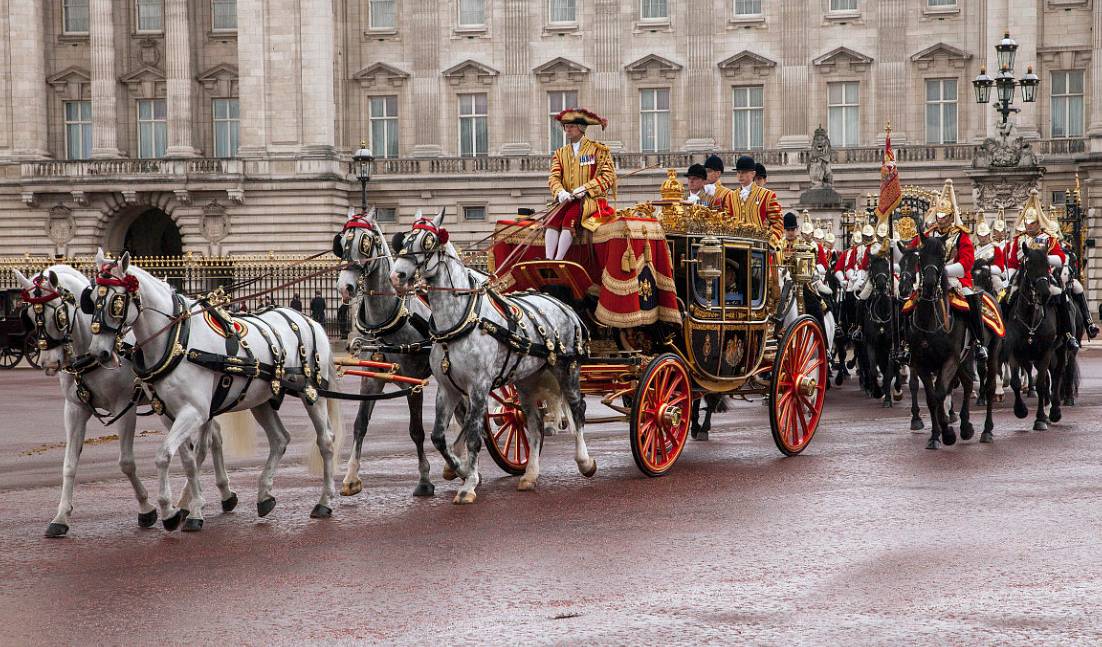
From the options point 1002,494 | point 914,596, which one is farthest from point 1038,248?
point 914,596

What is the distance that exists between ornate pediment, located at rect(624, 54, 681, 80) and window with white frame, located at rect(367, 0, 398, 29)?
8521mm

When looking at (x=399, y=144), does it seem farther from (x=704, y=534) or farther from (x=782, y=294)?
(x=704, y=534)

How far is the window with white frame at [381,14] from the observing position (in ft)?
169

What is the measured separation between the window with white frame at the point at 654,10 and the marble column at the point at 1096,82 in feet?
46.2

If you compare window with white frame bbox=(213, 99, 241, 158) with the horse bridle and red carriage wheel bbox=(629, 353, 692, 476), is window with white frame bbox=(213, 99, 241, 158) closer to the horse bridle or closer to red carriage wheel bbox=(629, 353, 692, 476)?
red carriage wheel bbox=(629, 353, 692, 476)

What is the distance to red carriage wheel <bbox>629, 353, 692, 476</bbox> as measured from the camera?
11.0 metres

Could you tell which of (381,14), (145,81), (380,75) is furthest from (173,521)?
(145,81)

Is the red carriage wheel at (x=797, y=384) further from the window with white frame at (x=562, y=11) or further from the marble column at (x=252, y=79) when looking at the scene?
the window with white frame at (x=562, y=11)

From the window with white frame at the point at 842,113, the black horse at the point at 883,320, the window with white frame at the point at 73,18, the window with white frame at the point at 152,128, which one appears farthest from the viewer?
the window with white frame at the point at 73,18

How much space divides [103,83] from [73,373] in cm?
4460

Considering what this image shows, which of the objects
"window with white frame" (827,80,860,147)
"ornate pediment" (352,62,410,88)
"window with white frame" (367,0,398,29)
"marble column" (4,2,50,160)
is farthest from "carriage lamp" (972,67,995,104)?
"marble column" (4,2,50,160)

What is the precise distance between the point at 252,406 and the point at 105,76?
44346 mm

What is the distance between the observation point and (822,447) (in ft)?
44.9

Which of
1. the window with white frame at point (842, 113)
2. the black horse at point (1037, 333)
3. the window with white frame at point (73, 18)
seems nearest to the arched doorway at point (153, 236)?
the window with white frame at point (73, 18)
